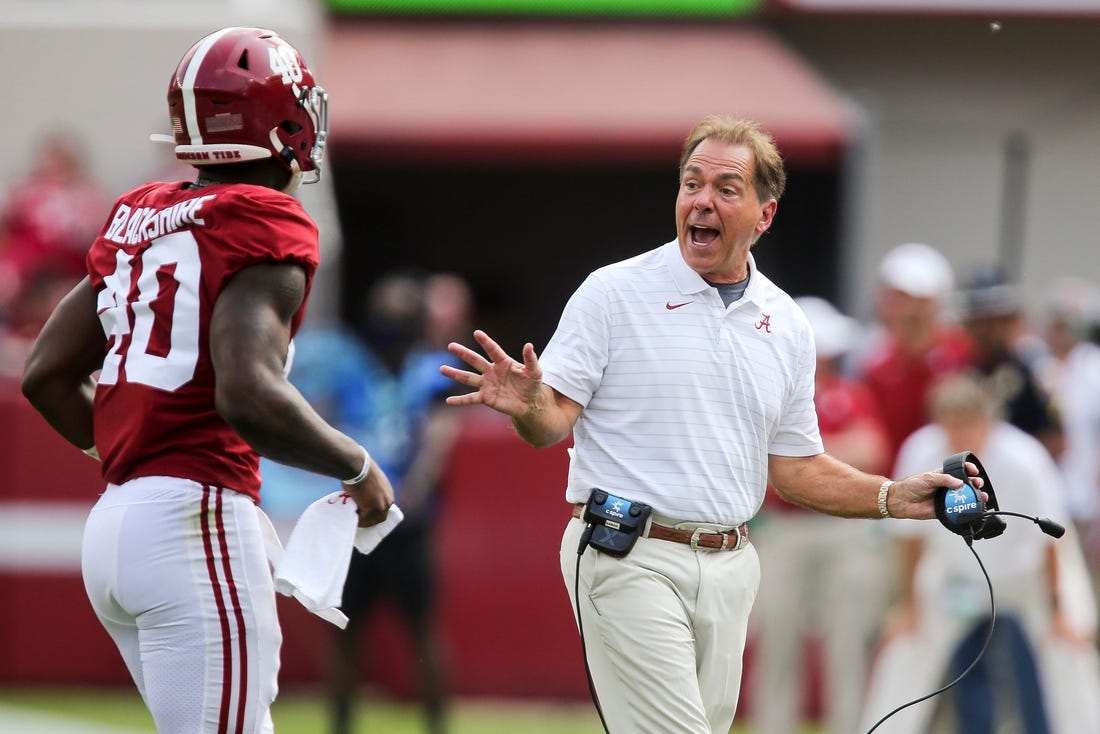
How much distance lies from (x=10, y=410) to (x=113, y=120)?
471 centimetres

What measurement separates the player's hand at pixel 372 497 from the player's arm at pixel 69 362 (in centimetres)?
74

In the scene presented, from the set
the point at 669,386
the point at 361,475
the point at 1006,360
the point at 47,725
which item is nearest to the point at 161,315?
the point at 361,475

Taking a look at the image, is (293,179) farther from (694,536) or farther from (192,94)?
(694,536)

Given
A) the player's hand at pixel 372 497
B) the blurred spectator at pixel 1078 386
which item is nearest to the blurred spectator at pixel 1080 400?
the blurred spectator at pixel 1078 386

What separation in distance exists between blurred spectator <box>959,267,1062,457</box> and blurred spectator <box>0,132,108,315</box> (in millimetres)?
6166

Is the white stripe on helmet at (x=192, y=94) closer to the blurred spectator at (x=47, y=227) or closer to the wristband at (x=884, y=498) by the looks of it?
the wristband at (x=884, y=498)

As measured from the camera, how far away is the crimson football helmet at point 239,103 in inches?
149

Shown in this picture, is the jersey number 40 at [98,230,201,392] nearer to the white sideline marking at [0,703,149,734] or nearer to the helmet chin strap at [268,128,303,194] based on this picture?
the helmet chin strap at [268,128,303,194]

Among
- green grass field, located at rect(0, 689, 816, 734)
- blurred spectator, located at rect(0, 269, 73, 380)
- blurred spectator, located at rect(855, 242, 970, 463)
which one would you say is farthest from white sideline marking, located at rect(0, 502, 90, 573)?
blurred spectator, located at rect(855, 242, 970, 463)

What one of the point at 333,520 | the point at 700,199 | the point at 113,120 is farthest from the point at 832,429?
the point at 113,120

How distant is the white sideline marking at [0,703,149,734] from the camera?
27.5ft

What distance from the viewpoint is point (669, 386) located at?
4.28m

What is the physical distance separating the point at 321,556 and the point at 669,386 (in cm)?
105

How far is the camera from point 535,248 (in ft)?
51.7
